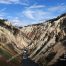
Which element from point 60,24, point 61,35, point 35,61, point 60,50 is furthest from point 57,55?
point 60,24

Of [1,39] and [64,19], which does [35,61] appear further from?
[64,19]

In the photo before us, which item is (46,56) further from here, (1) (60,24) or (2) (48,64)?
(1) (60,24)

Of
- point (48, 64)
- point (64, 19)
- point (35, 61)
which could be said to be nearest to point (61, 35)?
point (35, 61)

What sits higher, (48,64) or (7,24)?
(7,24)

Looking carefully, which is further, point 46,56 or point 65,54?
point 46,56

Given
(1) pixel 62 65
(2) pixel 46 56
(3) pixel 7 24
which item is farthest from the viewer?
(3) pixel 7 24

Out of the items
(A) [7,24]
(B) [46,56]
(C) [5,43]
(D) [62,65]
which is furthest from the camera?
(A) [7,24]

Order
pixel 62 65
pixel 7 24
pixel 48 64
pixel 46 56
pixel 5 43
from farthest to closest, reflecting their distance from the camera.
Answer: pixel 7 24 < pixel 5 43 < pixel 46 56 < pixel 48 64 < pixel 62 65

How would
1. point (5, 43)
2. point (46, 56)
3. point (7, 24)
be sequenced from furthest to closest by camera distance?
point (7, 24) < point (5, 43) < point (46, 56)

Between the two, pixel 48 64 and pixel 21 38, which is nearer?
pixel 48 64
